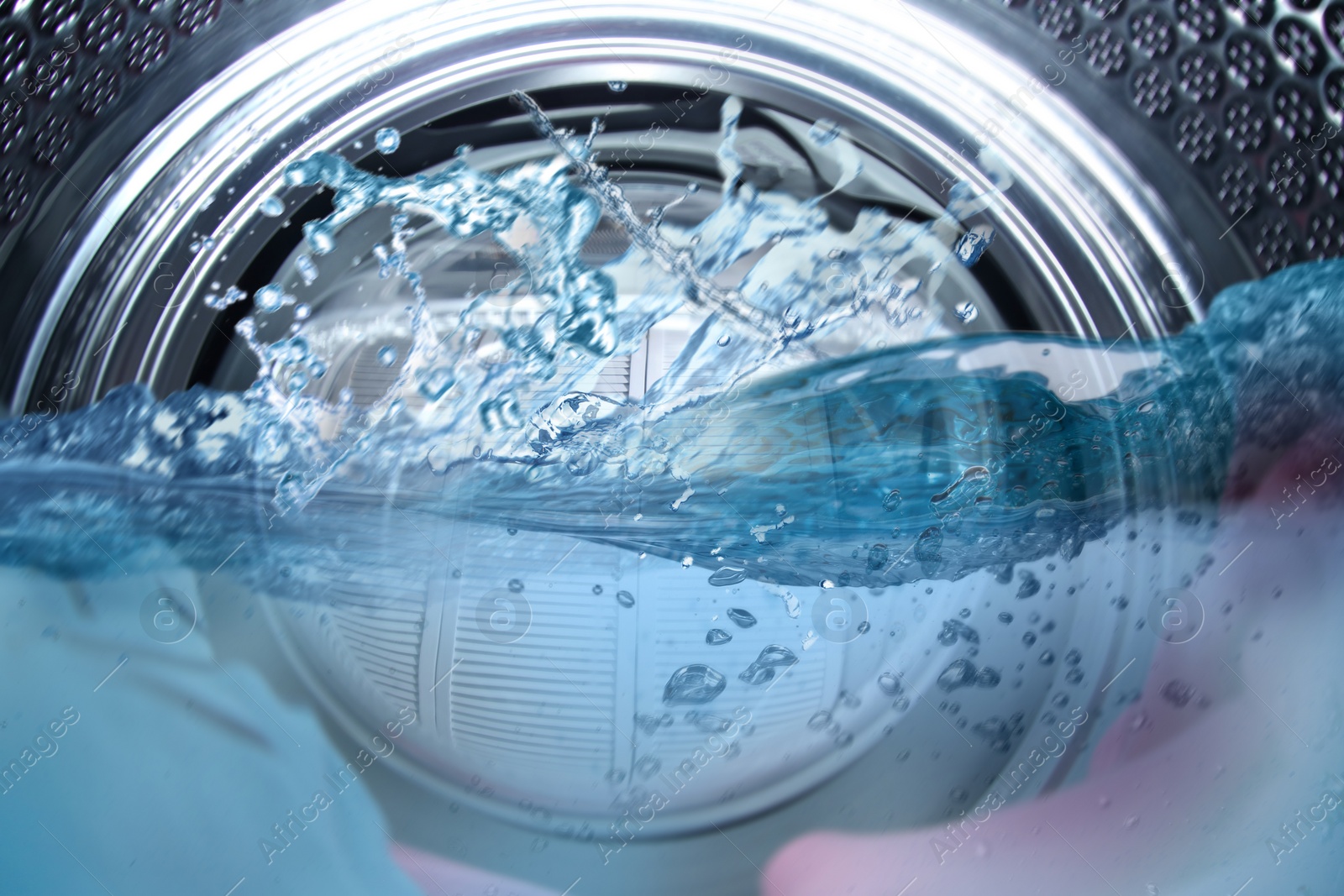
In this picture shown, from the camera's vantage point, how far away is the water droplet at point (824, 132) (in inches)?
25.3

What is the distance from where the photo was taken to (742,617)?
21.7 inches

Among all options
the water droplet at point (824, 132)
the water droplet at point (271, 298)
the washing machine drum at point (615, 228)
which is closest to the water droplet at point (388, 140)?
the washing machine drum at point (615, 228)

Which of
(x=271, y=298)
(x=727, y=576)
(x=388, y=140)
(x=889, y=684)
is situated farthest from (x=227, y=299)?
(x=889, y=684)

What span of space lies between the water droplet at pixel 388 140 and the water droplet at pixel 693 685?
1.42 ft

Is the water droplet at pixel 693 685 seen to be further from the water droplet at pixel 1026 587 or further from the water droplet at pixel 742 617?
the water droplet at pixel 1026 587

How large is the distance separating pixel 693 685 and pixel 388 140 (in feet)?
1.48

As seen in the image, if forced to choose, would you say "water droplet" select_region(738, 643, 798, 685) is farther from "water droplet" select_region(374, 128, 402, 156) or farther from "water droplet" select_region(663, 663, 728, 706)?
"water droplet" select_region(374, 128, 402, 156)

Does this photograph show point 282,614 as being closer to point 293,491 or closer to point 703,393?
point 293,491

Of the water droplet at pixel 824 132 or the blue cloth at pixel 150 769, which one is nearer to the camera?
the blue cloth at pixel 150 769

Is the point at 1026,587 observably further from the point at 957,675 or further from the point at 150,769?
the point at 150,769

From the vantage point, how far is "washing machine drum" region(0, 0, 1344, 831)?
55 centimetres

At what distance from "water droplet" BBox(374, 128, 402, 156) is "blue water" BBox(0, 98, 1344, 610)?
25 mm

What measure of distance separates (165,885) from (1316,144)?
0.95 metres

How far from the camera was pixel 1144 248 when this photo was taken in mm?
663
